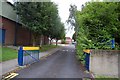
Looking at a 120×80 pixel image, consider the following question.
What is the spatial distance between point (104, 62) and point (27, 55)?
6720 millimetres

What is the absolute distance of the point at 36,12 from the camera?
39.0 metres

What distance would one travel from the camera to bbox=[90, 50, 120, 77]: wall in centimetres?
1538

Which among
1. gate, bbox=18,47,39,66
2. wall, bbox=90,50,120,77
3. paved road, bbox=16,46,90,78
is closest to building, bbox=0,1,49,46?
gate, bbox=18,47,39,66

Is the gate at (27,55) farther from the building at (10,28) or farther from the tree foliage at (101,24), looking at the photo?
the building at (10,28)

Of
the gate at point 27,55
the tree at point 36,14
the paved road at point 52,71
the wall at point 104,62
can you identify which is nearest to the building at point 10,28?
the tree at point 36,14

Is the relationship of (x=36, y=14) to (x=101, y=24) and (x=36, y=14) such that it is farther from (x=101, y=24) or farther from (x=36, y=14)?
(x=101, y=24)

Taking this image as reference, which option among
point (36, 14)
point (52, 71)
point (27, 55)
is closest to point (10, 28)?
point (36, 14)

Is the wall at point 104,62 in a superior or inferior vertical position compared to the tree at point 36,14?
inferior

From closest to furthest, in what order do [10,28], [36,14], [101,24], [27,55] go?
[101,24] → [27,55] → [36,14] → [10,28]

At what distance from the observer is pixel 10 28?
135 ft

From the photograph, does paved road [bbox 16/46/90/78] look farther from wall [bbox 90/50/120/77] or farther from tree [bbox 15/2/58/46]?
tree [bbox 15/2/58/46]

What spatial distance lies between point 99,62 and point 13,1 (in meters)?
28.5

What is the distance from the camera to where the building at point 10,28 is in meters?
38.3

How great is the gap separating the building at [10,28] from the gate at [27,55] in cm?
1541
